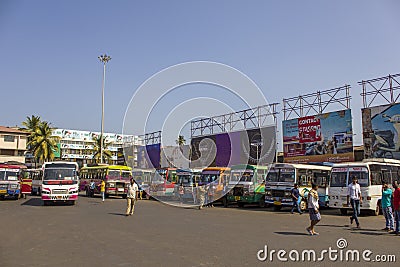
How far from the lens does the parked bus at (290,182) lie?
21.9 meters

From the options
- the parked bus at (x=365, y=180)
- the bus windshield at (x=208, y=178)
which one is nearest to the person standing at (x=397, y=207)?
the parked bus at (x=365, y=180)

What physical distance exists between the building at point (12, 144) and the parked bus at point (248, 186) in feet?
149

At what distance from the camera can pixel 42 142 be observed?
6028cm

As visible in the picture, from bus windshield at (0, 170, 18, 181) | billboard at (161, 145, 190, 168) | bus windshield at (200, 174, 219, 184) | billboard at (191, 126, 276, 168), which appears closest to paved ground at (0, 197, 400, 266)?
bus windshield at (200, 174, 219, 184)

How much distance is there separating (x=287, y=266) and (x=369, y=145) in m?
26.1

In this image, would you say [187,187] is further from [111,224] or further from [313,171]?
[111,224]

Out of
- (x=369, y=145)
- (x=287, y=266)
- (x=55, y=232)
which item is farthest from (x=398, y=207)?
(x=369, y=145)

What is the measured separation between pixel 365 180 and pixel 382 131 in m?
12.8

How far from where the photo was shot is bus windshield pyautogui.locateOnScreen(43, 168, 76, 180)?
75.1ft

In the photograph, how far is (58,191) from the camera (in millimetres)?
22797

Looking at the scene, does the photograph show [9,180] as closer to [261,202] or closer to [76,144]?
[261,202]

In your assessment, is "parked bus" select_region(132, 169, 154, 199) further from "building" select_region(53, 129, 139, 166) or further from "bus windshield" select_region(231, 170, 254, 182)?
"building" select_region(53, 129, 139, 166)

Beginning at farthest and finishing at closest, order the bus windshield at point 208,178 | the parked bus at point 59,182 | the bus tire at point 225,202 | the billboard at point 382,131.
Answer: the billboard at point 382,131
the bus windshield at point 208,178
the bus tire at point 225,202
the parked bus at point 59,182

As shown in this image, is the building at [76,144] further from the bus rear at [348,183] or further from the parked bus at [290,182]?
the bus rear at [348,183]
